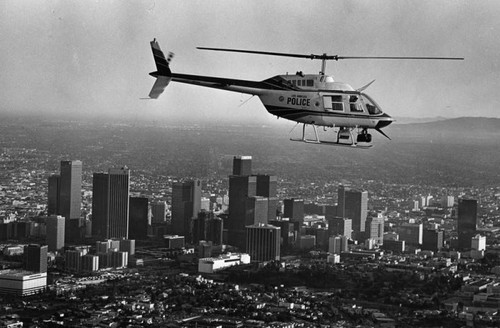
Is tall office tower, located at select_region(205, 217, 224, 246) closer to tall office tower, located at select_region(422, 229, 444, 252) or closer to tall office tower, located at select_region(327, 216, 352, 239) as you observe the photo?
tall office tower, located at select_region(327, 216, 352, 239)

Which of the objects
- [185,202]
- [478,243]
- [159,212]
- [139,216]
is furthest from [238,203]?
[478,243]

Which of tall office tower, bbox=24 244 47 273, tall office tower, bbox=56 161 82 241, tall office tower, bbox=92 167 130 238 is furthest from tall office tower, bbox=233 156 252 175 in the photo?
tall office tower, bbox=24 244 47 273

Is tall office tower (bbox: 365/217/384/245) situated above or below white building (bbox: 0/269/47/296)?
above

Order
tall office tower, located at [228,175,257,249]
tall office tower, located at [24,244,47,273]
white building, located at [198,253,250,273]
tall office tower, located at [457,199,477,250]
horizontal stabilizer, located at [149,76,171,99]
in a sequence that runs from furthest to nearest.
Result: tall office tower, located at [228,175,257,249]
tall office tower, located at [457,199,477,250]
white building, located at [198,253,250,273]
tall office tower, located at [24,244,47,273]
horizontal stabilizer, located at [149,76,171,99]

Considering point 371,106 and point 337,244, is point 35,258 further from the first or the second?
point 371,106

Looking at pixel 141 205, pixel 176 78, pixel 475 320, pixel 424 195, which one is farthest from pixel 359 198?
pixel 176 78

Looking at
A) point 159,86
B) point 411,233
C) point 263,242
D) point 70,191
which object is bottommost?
point 263,242

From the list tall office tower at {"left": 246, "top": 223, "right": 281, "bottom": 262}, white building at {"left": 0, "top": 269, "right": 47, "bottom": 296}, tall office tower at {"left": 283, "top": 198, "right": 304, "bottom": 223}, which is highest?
tall office tower at {"left": 283, "top": 198, "right": 304, "bottom": 223}
